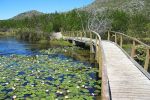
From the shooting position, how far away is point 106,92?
6918mm

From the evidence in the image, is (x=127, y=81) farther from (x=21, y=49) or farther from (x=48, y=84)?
(x=21, y=49)

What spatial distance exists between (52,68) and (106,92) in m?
12.3

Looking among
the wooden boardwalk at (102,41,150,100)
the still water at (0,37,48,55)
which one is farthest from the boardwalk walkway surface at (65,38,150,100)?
the still water at (0,37,48,55)

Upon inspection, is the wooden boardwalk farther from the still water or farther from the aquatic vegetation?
the still water

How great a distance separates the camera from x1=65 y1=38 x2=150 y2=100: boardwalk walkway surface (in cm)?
980

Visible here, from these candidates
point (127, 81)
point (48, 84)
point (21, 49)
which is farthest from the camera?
point (21, 49)

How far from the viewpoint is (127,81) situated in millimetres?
11664

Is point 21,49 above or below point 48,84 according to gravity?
below

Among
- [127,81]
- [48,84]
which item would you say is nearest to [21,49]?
[48,84]

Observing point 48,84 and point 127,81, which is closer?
point 127,81

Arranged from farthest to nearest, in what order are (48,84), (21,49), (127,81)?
(21,49), (48,84), (127,81)

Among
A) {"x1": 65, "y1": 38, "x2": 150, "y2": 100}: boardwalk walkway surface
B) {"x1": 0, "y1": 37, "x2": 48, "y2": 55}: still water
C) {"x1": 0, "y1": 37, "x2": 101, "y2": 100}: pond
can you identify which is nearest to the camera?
{"x1": 65, "y1": 38, "x2": 150, "y2": 100}: boardwalk walkway surface

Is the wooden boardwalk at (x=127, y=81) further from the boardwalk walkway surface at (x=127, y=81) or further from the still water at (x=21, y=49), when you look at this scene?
the still water at (x=21, y=49)

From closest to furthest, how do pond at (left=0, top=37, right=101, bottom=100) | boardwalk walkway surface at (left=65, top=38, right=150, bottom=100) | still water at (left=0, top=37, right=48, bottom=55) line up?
boardwalk walkway surface at (left=65, top=38, right=150, bottom=100)
pond at (left=0, top=37, right=101, bottom=100)
still water at (left=0, top=37, right=48, bottom=55)
